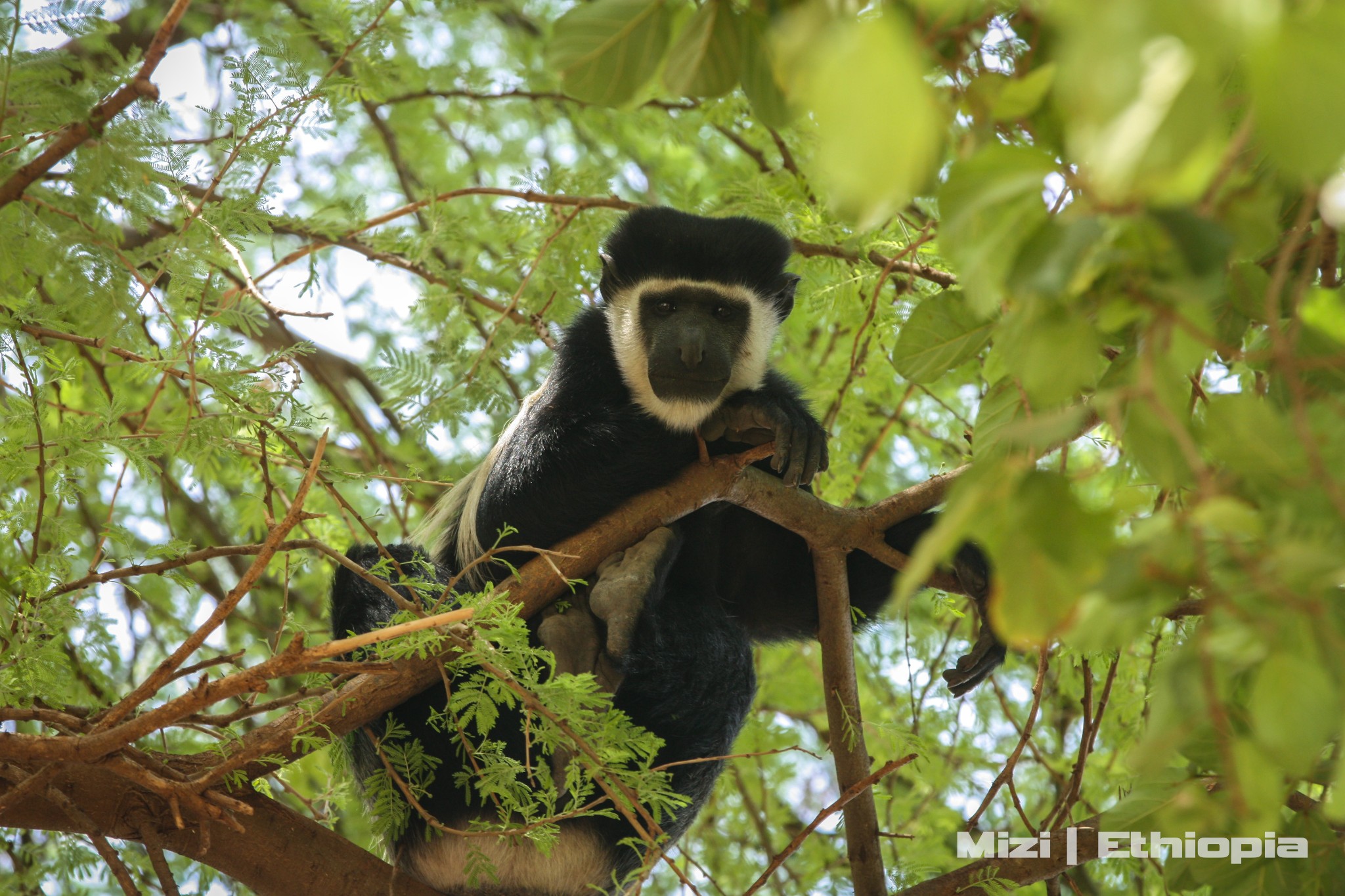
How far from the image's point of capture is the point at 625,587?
7.48 ft

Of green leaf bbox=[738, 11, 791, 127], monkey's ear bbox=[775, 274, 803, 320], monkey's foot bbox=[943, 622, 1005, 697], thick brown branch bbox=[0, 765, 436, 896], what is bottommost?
thick brown branch bbox=[0, 765, 436, 896]

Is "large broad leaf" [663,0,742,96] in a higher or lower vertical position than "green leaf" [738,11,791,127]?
lower

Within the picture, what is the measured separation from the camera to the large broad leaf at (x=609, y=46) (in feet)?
3.06

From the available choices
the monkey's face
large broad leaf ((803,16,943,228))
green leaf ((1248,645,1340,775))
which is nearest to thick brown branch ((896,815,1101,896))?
the monkey's face

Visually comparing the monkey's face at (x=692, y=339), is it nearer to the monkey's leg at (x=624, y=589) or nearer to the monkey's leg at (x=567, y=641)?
the monkey's leg at (x=624, y=589)

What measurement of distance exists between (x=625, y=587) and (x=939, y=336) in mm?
1248

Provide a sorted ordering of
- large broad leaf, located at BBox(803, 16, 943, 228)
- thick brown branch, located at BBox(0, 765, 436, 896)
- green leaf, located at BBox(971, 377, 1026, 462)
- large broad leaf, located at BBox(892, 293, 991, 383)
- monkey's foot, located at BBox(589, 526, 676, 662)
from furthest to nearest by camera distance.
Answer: monkey's foot, located at BBox(589, 526, 676, 662)
thick brown branch, located at BBox(0, 765, 436, 896)
green leaf, located at BBox(971, 377, 1026, 462)
large broad leaf, located at BBox(892, 293, 991, 383)
large broad leaf, located at BBox(803, 16, 943, 228)

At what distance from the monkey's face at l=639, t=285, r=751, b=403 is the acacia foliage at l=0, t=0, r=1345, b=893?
0.25m

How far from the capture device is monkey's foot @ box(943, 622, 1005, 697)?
7.54ft

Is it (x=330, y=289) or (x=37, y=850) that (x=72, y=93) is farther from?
(x=330, y=289)

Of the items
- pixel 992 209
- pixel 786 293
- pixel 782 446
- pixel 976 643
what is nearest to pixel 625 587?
pixel 782 446

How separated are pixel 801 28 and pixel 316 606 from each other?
371 cm

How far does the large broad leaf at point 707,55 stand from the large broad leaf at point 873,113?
420 millimetres

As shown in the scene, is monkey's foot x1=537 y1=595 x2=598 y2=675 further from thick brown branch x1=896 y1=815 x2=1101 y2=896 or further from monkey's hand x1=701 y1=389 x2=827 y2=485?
thick brown branch x1=896 y1=815 x2=1101 y2=896
